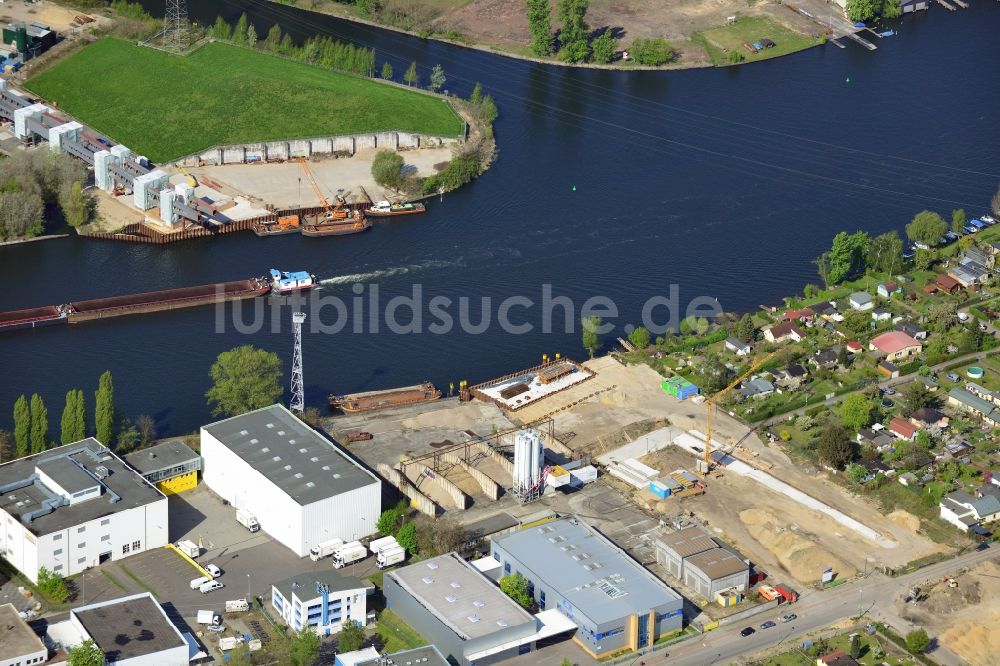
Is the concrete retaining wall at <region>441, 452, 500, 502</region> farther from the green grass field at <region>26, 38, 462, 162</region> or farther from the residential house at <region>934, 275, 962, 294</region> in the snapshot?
the green grass field at <region>26, 38, 462, 162</region>

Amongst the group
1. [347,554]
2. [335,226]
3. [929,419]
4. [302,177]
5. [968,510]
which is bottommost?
Answer: [347,554]

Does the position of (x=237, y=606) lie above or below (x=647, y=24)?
below

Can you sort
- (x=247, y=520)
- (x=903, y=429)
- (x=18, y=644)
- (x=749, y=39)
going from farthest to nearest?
1. (x=749, y=39)
2. (x=903, y=429)
3. (x=247, y=520)
4. (x=18, y=644)

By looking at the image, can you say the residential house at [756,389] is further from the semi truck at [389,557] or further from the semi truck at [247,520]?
the semi truck at [247,520]

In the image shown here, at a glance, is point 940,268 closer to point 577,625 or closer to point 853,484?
point 853,484

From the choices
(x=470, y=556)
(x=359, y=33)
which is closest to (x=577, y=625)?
(x=470, y=556)

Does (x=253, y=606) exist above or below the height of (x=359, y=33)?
below

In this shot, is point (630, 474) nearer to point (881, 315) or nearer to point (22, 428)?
point (881, 315)

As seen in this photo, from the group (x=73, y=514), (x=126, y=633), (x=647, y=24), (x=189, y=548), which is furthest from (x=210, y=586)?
(x=647, y=24)
